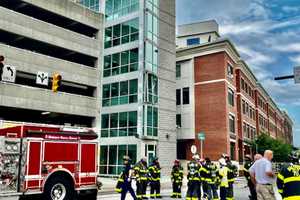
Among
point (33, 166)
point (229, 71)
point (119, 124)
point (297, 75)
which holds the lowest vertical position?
point (33, 166)

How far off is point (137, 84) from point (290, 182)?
96.1 feet

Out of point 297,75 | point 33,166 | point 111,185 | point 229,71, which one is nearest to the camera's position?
point 33,166

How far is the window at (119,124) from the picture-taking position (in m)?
34.0

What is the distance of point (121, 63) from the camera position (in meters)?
36.4

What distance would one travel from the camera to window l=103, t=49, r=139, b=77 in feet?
116

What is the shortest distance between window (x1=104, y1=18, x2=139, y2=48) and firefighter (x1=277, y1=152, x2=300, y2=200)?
3067 centimetres

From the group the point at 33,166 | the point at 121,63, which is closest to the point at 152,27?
the point at 121,63

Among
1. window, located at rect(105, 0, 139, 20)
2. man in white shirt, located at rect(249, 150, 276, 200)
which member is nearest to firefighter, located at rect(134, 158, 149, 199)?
man in white shirt, located at rect(249, 150, 276, 200)

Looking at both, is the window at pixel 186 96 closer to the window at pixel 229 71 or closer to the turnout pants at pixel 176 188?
the window at pixel 229 71

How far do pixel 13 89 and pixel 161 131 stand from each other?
14.5m

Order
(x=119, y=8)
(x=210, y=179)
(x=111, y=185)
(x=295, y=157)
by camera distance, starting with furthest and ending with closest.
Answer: (x=119, y=8)
(x=111, y=185)
(x=210, y=179)
(x=295, y=157)

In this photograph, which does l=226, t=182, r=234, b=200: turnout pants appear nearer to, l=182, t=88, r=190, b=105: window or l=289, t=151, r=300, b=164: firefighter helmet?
l=289, t=151, r=300, b=164: firefighter helmet

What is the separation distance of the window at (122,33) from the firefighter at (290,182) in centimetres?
3067

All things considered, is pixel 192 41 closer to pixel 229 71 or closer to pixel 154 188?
pixel 229 71
